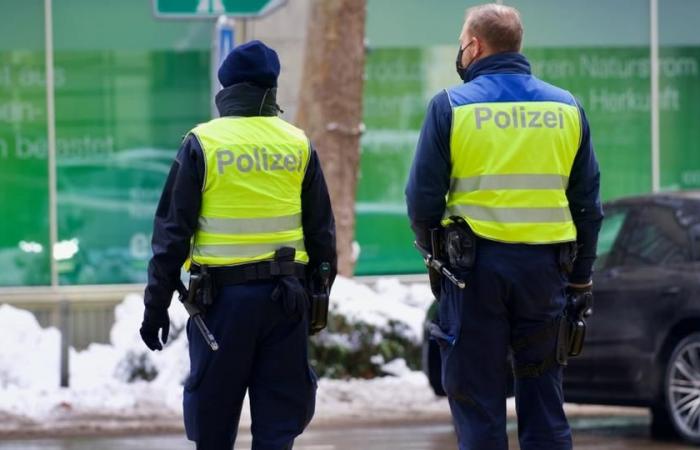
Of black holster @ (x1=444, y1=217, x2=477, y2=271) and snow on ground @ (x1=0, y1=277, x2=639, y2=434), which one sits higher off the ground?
black holster @ (x1=444, y1=217, x2=477, y2=271)

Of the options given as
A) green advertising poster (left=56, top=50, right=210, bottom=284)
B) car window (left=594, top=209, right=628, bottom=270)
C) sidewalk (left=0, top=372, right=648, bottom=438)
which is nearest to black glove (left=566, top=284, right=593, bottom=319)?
car window (left=594, top=209, right=628, bottom=270)

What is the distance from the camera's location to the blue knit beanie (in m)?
5.74

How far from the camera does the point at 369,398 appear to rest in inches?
441

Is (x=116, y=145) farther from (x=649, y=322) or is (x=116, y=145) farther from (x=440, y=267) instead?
(x=440, y=267)

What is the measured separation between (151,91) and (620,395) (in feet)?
22.0

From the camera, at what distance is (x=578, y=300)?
5.77 meters

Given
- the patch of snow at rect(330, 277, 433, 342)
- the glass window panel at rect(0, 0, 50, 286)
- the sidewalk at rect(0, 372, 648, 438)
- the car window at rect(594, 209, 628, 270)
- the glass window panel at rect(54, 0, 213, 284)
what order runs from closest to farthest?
the car window at rect(594, 209, 628, 270) → the sidewalk at rect(0, 372, 648, 438) → the patch of snow at rect(330, 277, 433, 342) → the glass window panel at rect(0, 0, 50, 286) → the glass window panel at rect(54, 0, 213, 284)

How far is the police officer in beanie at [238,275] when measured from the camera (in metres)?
5.56

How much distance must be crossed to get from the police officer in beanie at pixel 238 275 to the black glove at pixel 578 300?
3.26ft

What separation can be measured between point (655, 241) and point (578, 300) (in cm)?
384

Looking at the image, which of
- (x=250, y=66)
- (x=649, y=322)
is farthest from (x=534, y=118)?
(x=649, y=322)

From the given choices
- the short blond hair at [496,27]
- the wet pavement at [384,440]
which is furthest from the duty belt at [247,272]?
the wet pavement at [384,440]

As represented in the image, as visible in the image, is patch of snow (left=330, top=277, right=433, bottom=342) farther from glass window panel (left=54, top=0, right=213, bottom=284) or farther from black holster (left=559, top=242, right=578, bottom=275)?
black holster (left=559, top=242, right=578, bottom=275)

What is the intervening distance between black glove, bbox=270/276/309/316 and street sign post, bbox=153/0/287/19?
5.34 m
